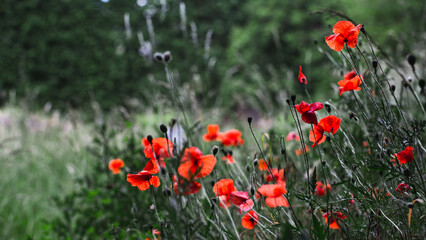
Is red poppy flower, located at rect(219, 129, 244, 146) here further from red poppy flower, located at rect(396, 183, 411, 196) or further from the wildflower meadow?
red poppy flower, located at rect(396, 183, 411, 196)

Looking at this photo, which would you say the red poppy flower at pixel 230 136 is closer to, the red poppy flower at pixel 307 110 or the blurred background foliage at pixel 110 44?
the red poppy flower at pixel 307 110

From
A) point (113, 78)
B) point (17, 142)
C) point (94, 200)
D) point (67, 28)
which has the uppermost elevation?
point (67, 28)

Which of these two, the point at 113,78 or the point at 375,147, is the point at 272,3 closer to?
the point at 113,78

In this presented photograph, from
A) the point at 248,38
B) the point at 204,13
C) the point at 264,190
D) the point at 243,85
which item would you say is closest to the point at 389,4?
the point at 248,38

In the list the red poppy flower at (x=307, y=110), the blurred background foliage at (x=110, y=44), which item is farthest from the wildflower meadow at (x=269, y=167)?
the blurred background foliage at (x=110, y=44)

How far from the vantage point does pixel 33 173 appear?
11.4 ft

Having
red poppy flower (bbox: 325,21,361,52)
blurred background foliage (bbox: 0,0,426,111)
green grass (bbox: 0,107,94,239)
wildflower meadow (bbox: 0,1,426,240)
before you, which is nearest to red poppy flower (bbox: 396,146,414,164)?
wildflower meadow (bbox: 0,1,426,240)

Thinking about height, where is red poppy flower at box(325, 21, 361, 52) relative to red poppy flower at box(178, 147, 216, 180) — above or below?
above

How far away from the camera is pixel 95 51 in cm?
1037

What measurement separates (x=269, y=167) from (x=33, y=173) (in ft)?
11.0

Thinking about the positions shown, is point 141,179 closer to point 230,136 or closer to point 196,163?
point 196,163

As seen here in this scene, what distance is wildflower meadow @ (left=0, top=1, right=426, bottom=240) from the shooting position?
0.73 metres

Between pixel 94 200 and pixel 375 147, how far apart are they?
145cm

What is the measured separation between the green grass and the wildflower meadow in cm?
3
